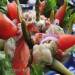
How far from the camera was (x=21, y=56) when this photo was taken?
1108 mm

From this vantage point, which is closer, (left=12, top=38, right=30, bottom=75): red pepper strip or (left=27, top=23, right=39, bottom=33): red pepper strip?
(left=12, top=38, right=30, bottom=75): red pepper strip

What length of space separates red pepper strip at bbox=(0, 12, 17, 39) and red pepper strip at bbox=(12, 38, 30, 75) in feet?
0.14

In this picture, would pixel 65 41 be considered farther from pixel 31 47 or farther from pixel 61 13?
pixel 61 13

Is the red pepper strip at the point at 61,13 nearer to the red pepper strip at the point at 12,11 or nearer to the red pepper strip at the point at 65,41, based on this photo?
the red pepper strip at the point at 12,11

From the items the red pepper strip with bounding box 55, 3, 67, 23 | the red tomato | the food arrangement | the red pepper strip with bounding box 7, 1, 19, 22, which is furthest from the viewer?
the red pepper strip with bounding box 55, 3, 67, 23

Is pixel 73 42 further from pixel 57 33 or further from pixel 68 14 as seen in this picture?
pixel 68 14

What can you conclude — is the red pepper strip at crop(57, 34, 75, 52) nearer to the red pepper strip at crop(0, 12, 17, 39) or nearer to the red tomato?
the red tomato

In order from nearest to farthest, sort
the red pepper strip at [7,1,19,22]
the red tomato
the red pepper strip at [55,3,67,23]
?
the red tomato < the red pepper strip at [7,1,19,22] < the red pepper strip at [55,3,67,23]

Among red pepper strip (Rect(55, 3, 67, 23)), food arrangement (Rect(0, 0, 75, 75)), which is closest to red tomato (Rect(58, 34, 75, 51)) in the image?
food arrangement (Rect(0, 0, 75, 75))

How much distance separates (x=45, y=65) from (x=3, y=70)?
263mm

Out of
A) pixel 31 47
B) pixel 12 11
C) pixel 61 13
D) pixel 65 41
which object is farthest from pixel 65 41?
pixel 61 13

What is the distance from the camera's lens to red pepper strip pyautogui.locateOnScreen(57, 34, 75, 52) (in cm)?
120

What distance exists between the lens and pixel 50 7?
1847 millimetres

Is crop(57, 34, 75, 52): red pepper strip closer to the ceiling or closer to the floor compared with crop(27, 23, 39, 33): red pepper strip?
closer to the floor
